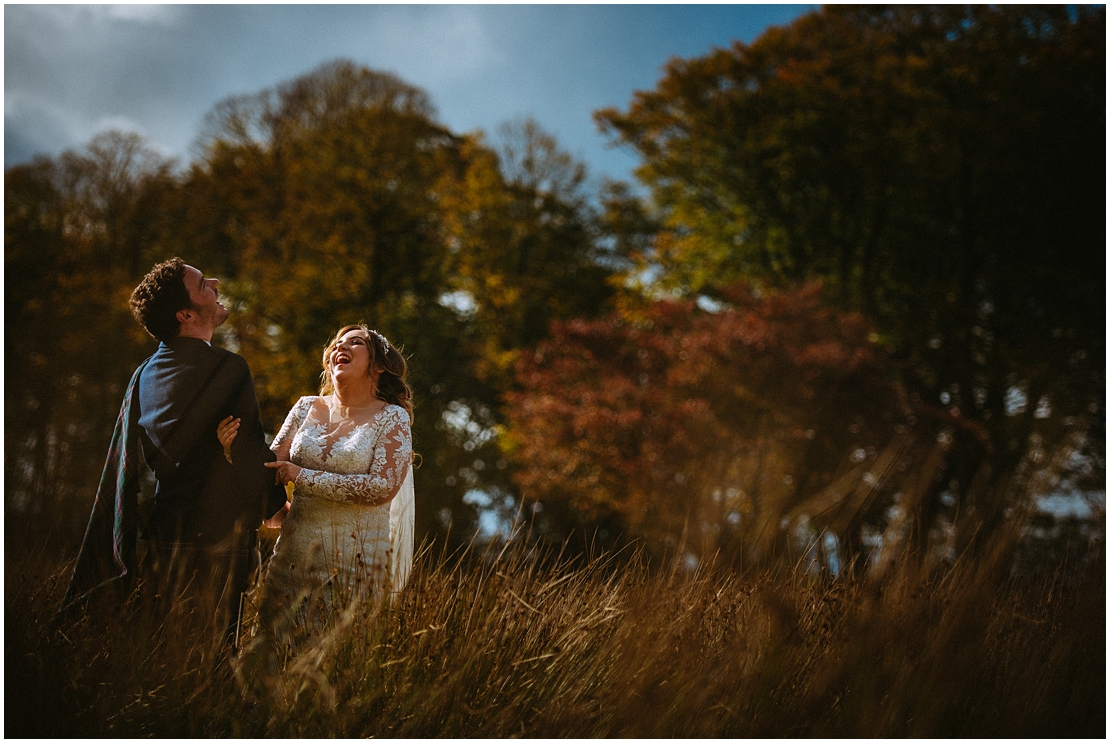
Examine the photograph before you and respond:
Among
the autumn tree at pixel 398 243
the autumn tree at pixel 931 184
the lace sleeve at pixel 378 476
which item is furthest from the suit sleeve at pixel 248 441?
the autumn tree at pixel 931 184

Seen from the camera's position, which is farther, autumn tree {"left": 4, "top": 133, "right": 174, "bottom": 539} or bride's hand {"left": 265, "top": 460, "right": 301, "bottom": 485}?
autumn tree {"left": 4, "top": 133, "right": 174, "bottom": 539}

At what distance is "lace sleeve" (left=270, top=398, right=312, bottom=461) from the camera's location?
313cm

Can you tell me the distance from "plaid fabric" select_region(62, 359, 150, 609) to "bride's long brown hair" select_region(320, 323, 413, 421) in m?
0.79

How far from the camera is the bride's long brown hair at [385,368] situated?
3.18 m

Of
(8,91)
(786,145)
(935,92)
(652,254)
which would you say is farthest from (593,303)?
(8,91)

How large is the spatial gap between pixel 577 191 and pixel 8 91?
41.9 feet

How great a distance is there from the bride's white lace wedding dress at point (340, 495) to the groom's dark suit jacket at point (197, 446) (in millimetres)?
248

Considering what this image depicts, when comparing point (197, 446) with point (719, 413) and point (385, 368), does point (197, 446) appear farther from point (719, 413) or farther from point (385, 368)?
point (719, 413)

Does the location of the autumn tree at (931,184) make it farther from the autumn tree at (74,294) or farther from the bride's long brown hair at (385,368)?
the autumn tree at (74,294)

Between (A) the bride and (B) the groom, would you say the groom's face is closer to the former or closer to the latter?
(B) the groom

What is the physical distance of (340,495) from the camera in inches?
113

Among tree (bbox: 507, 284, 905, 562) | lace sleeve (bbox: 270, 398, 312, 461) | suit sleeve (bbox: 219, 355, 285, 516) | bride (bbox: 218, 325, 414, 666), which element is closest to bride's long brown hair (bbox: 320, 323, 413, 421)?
bride (bbox: 218, 325, 414, 666)

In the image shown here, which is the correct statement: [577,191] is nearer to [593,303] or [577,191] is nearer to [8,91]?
[593,303]

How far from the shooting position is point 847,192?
13398 mm
